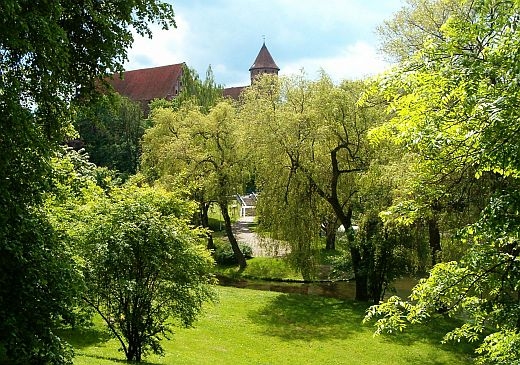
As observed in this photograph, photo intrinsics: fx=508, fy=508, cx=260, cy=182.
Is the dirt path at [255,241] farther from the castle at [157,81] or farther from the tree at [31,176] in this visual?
the castle at [157,81]

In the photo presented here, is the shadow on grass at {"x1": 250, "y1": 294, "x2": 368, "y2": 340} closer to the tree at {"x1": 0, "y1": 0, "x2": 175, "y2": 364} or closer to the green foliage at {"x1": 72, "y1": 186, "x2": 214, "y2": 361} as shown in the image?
the green foliage at {"x1": 72, "y1": 186, "x2": 214, "y2": 361}

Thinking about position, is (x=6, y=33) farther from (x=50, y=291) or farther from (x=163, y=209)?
(x=163, y=209)

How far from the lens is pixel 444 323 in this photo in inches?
739

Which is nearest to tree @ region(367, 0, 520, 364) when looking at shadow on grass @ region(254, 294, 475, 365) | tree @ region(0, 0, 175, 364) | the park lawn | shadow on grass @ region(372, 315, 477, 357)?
tree @ region(0, 0, 175, 364)

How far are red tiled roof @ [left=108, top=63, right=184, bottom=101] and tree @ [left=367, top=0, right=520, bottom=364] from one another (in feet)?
227

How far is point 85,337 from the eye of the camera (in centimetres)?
1390

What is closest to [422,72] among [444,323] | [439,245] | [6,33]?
[6,33]

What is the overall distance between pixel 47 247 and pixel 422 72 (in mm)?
5524

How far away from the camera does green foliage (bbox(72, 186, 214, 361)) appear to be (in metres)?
10.6

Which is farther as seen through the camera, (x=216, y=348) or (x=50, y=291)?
(x=216, y=348)

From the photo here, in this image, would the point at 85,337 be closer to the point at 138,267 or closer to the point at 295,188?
the point at 138,267

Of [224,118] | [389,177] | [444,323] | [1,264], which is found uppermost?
[224,118]

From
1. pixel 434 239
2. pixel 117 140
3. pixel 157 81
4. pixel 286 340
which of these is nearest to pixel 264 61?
pixel 157 81

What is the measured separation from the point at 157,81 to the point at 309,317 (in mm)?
62809
